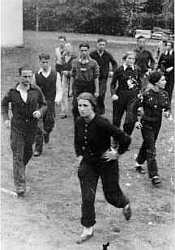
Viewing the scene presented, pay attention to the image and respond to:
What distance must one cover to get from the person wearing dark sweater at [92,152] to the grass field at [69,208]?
0.37 meters

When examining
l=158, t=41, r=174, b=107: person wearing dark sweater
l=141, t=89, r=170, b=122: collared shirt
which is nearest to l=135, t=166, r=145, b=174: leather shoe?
l=141, t=89, r=170, b=122: collared shirt

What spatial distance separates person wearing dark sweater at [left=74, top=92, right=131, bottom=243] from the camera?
17.7 ft

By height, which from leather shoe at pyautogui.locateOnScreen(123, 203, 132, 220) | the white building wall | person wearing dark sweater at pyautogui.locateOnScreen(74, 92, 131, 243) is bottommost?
leather shoe at pyautogui.locateOnScreen(123, 203, 132, 220)

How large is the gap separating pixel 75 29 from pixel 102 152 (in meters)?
20.0

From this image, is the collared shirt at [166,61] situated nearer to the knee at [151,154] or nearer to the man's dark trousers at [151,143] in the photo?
the man's dark trousers at [151,143]

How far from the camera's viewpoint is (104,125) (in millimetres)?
5375

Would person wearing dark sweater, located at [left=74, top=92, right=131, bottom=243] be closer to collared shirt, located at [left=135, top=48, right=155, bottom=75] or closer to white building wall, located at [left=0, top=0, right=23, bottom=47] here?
collared shirt, located at [left=135, top=48, right=155, bottom=75]

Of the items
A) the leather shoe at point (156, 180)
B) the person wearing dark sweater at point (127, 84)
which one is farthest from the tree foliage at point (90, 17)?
the leather shoe at point (156, 180)

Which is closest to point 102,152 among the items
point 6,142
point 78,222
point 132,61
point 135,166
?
point 78,222

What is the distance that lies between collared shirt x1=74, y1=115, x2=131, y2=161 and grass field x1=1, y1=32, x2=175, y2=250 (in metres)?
0.92

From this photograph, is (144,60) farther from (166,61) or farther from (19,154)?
(19,154)

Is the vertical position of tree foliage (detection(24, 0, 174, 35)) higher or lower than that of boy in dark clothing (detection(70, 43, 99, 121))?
higher

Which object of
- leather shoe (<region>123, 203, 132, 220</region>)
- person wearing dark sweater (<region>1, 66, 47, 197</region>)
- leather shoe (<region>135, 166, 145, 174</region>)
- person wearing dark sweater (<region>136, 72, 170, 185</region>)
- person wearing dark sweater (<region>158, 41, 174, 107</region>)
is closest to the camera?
leather shoe (<region>123, 203, 132, 220</region>)

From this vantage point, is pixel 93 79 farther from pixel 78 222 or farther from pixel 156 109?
pixel 78 222
